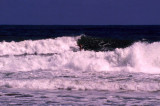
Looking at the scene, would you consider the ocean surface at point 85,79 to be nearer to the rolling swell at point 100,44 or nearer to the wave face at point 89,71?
the wave face at point 89,71

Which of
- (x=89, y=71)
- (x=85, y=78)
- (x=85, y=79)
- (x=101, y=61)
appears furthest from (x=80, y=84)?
(x=101, y=61)

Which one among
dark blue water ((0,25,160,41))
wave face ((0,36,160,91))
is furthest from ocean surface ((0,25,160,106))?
dark blue water ((0,25,160,41))

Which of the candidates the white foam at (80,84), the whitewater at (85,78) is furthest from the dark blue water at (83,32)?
the white foam at (80,84)

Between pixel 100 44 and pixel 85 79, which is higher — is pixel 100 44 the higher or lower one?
the higher one

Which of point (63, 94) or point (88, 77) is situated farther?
point (88, 77)

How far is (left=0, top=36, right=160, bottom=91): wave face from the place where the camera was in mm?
9195

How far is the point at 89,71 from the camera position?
1155 centimetres

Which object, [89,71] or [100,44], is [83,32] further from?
[89,71]

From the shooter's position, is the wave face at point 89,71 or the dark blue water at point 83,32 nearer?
the wave face at point 89,71

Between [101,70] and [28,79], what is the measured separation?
2862 millimetres

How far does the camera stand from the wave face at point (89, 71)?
362 inches

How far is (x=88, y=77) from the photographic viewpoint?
33.5 feet

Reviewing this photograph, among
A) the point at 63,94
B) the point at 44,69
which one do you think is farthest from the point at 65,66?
the point at 63,94

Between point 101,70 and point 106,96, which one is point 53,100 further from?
point 101,70
